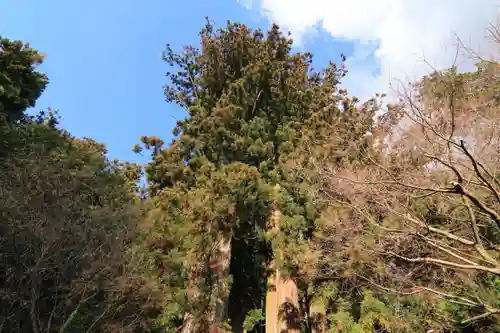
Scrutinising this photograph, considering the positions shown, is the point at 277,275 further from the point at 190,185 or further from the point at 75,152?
the point at 75,152

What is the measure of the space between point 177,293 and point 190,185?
9.09ft

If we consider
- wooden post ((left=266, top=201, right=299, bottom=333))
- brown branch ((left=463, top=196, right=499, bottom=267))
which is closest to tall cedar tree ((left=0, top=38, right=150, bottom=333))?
wooden post ((left=266, top=201, right=299, bottom=333))

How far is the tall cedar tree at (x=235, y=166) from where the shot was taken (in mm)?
7949

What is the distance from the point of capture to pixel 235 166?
888cm

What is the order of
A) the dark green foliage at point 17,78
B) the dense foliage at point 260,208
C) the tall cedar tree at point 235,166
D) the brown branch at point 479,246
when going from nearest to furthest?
the brown branch at point 479,246
the dense foliage at point 260,208
the tall cedar tree at point 235,166
the dark green foliage at point 17,78

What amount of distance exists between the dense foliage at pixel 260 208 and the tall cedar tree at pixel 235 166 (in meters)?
0.04

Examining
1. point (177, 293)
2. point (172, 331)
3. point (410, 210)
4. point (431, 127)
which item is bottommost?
Result: point (172, 331)

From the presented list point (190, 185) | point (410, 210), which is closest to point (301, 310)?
point (190, 185)

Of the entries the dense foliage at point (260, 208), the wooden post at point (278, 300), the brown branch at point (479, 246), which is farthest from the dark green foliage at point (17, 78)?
the brown branch at point (479, 246)

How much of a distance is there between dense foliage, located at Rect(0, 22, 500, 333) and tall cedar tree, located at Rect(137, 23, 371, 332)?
1.6 inches

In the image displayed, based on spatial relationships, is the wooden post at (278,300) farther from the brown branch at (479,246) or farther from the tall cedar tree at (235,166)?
the brown branch at (479,246)

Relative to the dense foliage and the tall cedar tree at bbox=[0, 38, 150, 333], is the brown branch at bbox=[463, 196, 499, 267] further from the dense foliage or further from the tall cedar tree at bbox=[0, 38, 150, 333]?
the tall cedar tree at bbox=[0, 38, 150, 333]

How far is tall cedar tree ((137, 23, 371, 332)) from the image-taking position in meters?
7.95

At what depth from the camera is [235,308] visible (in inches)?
469
